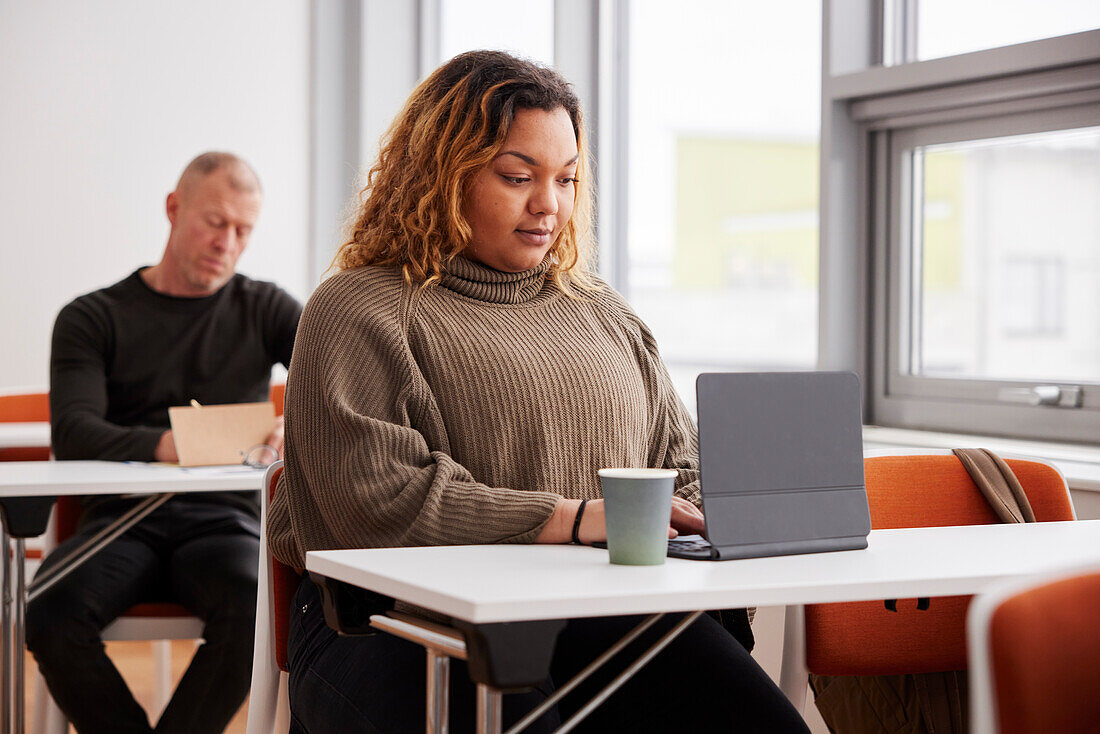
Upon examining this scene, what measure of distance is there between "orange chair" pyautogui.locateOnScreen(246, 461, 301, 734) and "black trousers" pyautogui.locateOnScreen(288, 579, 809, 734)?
0.12 meters

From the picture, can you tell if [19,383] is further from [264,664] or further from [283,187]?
[264,664]

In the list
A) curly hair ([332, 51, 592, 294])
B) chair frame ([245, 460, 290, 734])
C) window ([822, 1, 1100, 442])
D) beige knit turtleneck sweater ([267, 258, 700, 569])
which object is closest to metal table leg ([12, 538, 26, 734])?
chair frame ([245, 460, 290, 734])

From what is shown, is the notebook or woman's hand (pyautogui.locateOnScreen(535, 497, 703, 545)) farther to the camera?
woman's hand (pyautogui.locateOnScreen(535, 497, 703, 545))

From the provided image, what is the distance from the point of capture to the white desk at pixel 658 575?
0.97 metres

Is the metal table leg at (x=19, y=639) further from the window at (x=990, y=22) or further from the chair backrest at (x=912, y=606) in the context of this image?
the window at (x=990, y=22)

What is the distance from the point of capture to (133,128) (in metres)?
4.28

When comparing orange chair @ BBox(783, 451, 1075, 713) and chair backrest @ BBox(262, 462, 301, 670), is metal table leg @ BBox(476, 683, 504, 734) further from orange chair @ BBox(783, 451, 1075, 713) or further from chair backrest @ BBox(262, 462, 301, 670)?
orange chair @ BBox(783, 451, 1075, 713)

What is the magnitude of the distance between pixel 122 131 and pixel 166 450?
2.40 m

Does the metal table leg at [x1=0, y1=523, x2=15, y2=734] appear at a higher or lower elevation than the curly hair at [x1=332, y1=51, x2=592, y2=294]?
lower

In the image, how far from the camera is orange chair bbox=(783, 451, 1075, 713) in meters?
1.69

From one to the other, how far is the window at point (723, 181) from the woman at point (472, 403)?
1471mm

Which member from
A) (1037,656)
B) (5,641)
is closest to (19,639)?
(5,641)

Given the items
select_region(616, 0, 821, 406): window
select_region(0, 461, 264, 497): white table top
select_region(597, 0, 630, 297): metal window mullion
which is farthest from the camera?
select_region(597, 0, 630, 297): metal window mullion

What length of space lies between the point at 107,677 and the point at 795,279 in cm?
189
